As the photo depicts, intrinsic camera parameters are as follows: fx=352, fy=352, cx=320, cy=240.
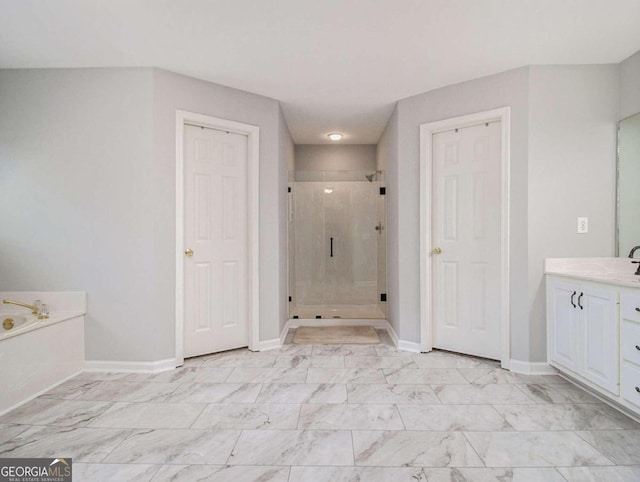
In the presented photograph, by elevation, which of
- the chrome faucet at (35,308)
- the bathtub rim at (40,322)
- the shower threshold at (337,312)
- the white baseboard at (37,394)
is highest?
the chrome faucet at (35,308)

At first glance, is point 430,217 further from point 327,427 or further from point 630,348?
point 327,427

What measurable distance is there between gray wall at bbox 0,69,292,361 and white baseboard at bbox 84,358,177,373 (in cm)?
5

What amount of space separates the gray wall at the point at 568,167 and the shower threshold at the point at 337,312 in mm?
2001

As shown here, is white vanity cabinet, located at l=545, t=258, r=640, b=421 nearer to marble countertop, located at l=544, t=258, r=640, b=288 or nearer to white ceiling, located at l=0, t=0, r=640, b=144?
marble countertop, located at l=544, t=258, r=640, b=288

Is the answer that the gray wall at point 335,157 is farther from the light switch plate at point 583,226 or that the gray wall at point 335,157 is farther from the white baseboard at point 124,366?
the white baseboard at point 124,366

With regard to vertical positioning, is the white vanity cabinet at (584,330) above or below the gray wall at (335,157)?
below

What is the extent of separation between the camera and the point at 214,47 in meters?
2.56

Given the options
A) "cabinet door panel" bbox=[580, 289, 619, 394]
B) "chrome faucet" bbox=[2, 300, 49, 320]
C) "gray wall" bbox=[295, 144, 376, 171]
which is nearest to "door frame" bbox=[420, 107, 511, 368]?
"cabinet door panel" bbox=[580, 289, 619, 394]

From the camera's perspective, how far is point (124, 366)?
9.41 ft

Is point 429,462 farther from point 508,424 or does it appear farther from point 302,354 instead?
point 302,354

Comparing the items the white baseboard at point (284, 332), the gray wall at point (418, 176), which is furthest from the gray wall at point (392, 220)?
the white baseboard at point (284, 332)

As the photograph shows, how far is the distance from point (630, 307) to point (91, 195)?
3.83 m

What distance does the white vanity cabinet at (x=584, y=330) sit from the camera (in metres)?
2.17

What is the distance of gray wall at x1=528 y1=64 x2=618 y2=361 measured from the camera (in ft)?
9.05
